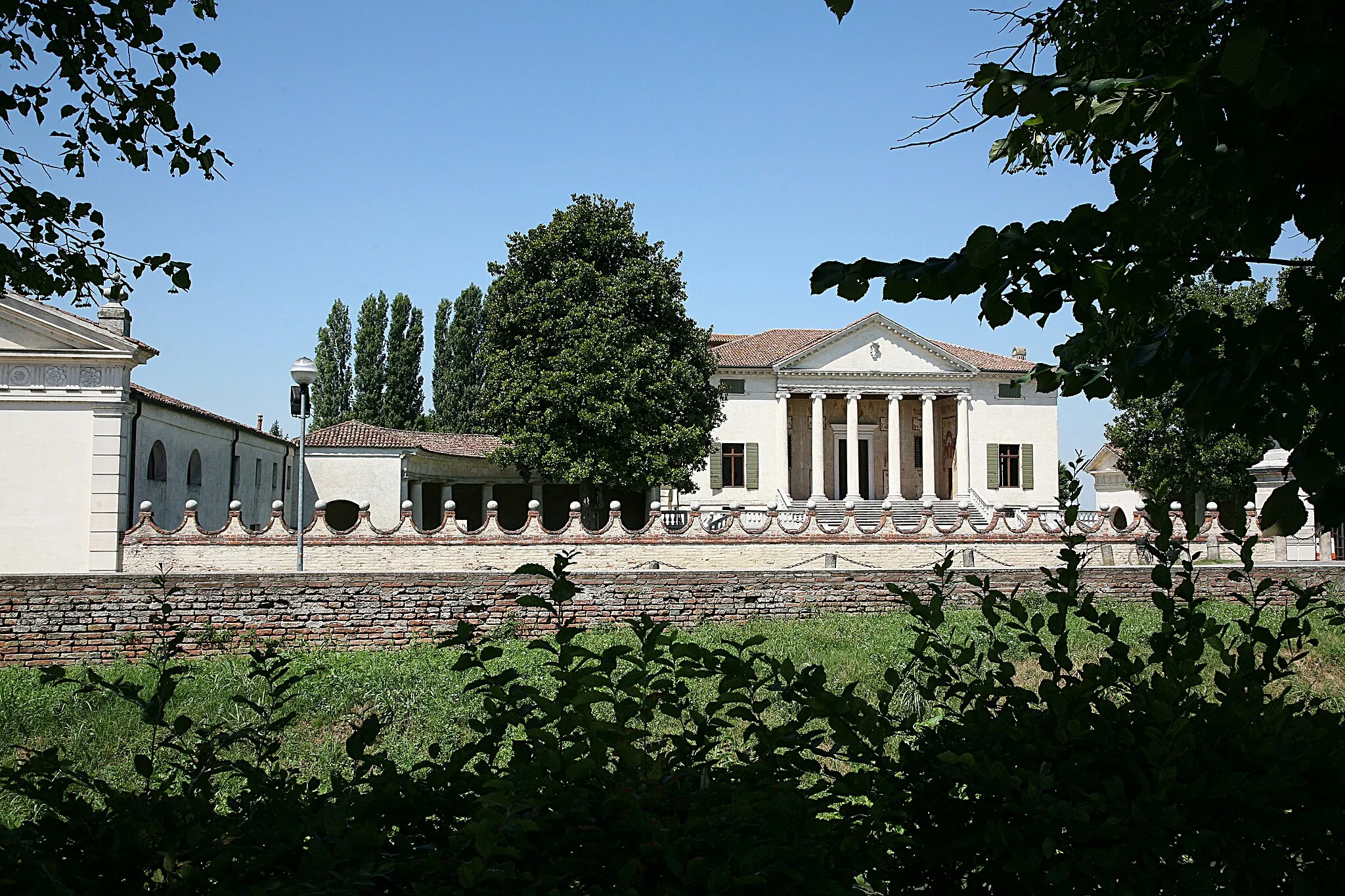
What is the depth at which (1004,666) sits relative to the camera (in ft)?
8.48

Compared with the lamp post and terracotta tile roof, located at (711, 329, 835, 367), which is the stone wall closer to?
the lamp post

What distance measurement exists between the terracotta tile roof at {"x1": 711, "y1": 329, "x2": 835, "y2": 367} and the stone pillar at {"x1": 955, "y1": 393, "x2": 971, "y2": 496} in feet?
18.3

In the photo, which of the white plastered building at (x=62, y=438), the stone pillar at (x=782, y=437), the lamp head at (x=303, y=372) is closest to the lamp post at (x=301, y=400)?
the lamp head at (x=303, y=372)

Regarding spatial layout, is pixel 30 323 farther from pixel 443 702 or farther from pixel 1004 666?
pixel 1004 666

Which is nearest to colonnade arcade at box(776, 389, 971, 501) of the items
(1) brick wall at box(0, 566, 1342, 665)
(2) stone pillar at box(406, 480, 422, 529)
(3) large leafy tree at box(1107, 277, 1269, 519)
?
(3) large leafy tree at box(1107, 277, 1269, 519)

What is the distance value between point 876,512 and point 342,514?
1773 centimetres

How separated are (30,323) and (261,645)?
1001cm

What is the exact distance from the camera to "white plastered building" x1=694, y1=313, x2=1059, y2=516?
34.5 metres

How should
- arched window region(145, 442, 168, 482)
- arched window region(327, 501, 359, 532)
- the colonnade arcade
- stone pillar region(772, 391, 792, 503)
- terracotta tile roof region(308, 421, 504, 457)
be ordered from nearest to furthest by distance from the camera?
arched window region(145, 442, 168, 482) < terracotta tile roof region(308, 421, 504, 457) < arched window region(327, 501, 359, 532) < stone pillar region(772, 391, 792, 503) < the colonnade arcade

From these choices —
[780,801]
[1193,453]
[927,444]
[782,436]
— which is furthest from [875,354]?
[780,801]

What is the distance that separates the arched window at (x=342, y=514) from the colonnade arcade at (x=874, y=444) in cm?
1456

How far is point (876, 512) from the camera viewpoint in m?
33.2

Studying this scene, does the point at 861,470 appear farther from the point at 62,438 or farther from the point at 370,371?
the point at 62,438

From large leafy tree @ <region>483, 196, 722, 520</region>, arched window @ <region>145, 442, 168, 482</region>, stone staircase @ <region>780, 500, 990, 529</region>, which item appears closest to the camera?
arched window @ <region>145, 442, 168, 482</region>
